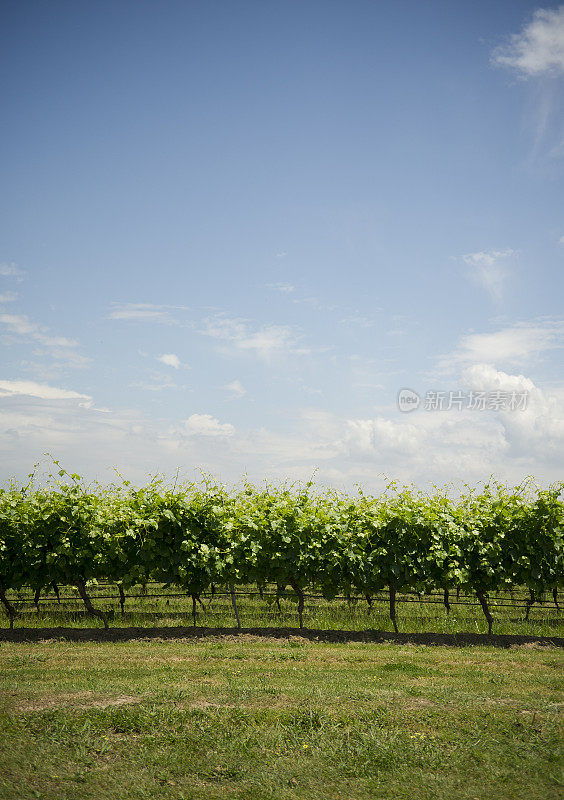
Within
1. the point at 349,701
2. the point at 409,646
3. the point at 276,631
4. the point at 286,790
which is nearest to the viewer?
the point at 286,790

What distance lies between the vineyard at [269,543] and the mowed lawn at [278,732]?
3.85 metres

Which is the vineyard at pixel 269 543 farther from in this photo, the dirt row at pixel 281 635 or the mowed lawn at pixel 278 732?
the mowed lawn at pixel 278 732

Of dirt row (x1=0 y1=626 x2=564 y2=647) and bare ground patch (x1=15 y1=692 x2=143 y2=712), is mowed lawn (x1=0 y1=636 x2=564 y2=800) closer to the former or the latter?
bare ground patch (x1=15 y1=692 x2=143 y2=712)

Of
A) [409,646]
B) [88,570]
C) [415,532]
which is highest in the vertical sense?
[415,532]

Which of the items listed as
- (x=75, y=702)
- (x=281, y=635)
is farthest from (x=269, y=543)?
(x=75, y=702)

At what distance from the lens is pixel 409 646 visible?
11.6 m

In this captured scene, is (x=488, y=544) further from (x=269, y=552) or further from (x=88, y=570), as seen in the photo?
(x=88, y=570)

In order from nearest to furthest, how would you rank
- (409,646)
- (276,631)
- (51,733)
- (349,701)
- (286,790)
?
1. (286,790)
2. (51,733)
3. (349,701)
4. (409,646)
5. (276,631)

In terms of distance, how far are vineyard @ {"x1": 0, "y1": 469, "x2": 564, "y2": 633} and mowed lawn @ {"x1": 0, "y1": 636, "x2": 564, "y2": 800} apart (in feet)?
12.6

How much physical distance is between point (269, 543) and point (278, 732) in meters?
7.24

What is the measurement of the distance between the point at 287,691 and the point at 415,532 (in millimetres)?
6769

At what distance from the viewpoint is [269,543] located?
1327 centimetres

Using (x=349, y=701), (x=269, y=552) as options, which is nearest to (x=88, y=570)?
(x=269, y=552)

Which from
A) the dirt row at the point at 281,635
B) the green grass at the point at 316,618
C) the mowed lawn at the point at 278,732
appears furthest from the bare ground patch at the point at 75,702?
the green grass at the point at 316,618
